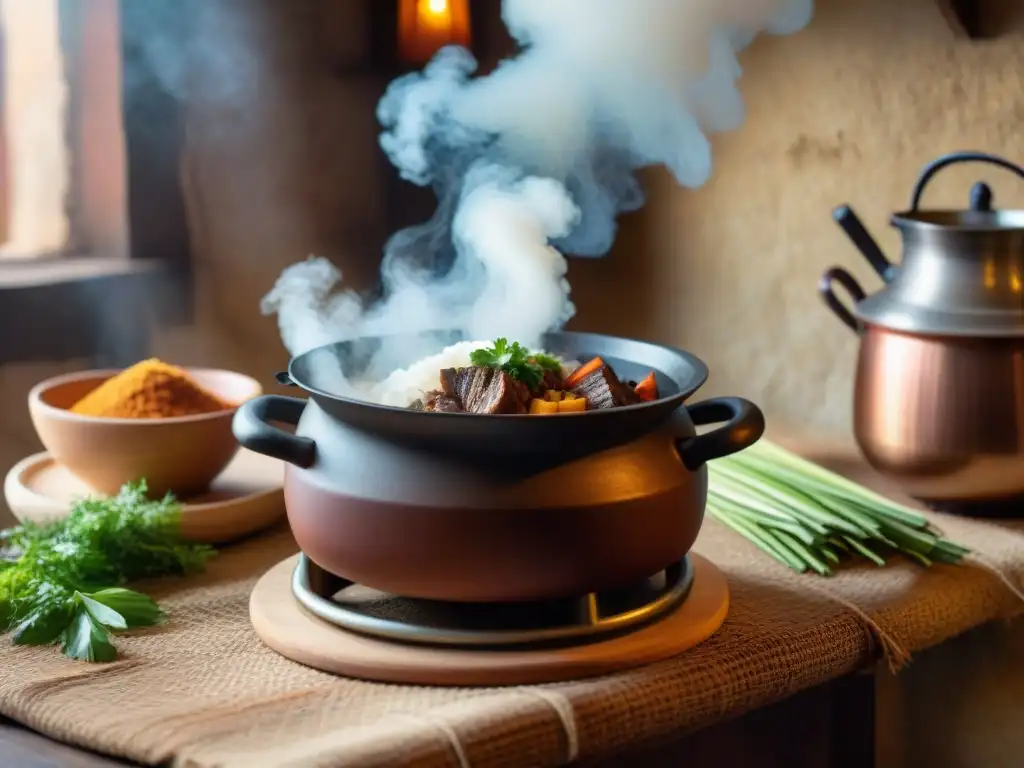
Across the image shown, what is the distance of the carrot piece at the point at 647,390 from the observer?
4.86ft

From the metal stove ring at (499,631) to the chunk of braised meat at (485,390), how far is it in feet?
0.74

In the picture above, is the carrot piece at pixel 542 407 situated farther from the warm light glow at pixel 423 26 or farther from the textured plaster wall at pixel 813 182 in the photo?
the warm light glow at pixel 423 26

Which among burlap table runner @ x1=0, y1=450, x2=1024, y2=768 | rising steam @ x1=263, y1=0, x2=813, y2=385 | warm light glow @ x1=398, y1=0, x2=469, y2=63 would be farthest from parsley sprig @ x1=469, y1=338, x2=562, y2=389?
warm light glow @ x1=398, y1=0, x2=469, y2=63

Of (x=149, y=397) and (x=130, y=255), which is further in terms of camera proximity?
(x=130, y=255)

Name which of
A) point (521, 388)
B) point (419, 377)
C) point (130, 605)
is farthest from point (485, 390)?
point (130, 605)

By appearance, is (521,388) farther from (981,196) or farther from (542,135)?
(542,135)

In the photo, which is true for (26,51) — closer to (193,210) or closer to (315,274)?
(193,210)

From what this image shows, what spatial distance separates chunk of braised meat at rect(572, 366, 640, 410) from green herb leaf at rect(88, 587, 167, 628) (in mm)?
557

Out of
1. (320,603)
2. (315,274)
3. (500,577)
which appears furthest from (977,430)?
(315,274)

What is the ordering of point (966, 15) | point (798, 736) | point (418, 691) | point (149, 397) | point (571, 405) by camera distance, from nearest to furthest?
point (418, 691)
point (571, 405)
point (798, 736)
point (149, 397)
point (966, 15)

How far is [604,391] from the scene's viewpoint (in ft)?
4.66

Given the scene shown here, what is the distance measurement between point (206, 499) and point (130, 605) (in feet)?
1.28

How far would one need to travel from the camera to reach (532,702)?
48.7 inches

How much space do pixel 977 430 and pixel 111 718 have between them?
1.24 metres
